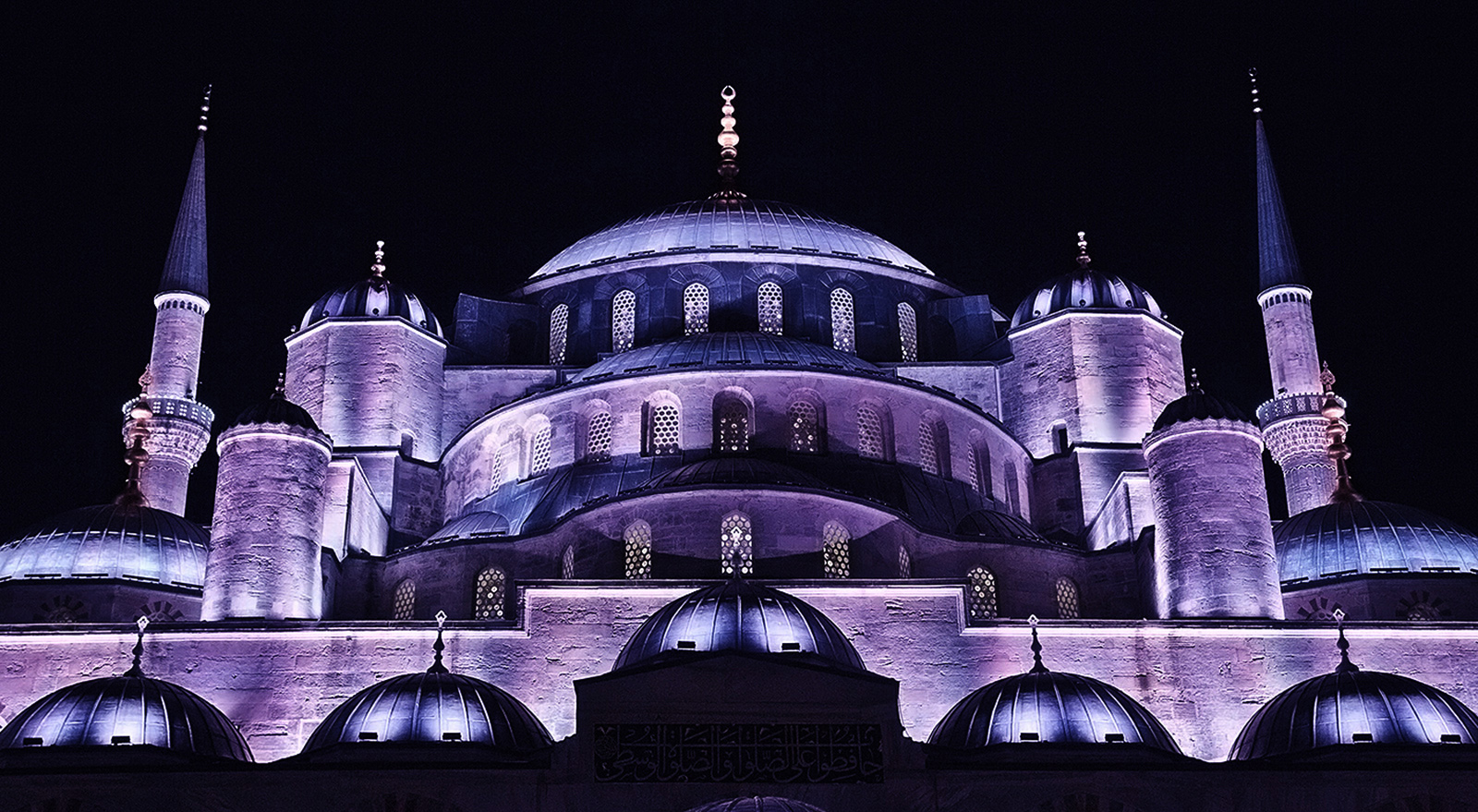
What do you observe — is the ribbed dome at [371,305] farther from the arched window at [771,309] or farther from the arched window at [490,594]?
the arched window at [490,594]

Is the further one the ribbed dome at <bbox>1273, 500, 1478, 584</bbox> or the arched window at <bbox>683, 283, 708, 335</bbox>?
the arched window at <bbox>683, 283, 708, 335</bbox>

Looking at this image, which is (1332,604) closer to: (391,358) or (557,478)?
(557,478)

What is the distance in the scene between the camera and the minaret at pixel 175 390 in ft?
98.3

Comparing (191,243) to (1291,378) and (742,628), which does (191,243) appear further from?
(1291,378)

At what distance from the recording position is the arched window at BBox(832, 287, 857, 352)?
3259 cm

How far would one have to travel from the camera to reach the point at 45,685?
2359 centimetres

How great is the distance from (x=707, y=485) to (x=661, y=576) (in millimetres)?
1221

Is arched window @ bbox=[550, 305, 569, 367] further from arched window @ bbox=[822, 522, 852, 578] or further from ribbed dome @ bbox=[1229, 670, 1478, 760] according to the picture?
ribbed dome @ bbox=[1229, 670, 1478, 760]

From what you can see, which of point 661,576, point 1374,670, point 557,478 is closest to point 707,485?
point 661,576

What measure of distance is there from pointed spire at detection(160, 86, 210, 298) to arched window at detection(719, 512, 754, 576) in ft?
37.7

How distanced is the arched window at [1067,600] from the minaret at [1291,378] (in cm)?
492

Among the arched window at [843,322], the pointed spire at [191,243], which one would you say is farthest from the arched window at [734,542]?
the pointed spire at [191,243]

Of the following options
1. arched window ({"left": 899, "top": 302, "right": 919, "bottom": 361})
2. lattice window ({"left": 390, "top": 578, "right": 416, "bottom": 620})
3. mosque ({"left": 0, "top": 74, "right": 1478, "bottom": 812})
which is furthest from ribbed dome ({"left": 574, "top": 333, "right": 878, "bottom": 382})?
lattice window ({"left": 390, "top": 578, "right": 416, "bottom": 620})

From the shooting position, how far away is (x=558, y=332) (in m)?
33.3
